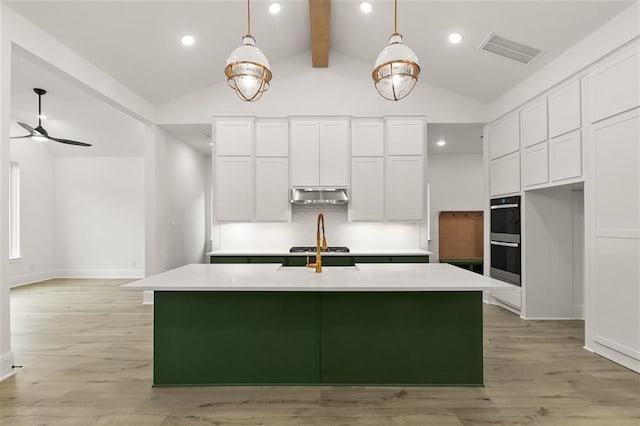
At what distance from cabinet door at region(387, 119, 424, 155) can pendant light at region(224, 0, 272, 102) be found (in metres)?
3.33

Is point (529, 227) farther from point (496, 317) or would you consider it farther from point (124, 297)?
point (124, 297)

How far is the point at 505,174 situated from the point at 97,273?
8.27 m

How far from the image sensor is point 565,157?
161 inches

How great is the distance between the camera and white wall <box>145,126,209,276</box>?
5.90m

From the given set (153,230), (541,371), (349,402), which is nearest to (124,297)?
(153,230)

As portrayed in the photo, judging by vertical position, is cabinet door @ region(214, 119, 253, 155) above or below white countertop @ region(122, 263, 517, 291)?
above

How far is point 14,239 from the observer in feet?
24.9

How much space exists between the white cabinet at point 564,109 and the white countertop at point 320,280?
209cm

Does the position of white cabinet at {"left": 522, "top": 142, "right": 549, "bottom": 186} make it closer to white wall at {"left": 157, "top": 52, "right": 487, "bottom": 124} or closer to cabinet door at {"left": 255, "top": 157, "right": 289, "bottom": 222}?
white wall at {"left": 157, "top": 52, "right": 487, "bottom": 124}

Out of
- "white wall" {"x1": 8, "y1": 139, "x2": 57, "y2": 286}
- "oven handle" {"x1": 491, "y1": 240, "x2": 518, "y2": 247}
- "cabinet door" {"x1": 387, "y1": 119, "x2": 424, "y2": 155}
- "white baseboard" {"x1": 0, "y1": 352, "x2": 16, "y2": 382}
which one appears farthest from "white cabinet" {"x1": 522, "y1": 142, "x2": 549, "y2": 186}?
"white wall" {"x1": 8, "y1": 139, "x2": 57, "y2": 286}

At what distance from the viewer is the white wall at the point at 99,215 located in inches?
335

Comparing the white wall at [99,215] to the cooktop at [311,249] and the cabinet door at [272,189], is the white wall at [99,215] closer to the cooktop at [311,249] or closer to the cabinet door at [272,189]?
the cabinet door at [272,189]

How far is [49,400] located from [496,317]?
4750 mm

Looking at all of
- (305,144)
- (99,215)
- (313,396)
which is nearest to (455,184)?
(305,144)
